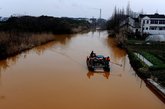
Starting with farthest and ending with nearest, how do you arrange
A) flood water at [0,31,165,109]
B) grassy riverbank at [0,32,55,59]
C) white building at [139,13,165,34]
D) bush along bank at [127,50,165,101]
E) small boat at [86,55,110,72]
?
white building at [139,13,165,34] < grassy riverbank at [0,32,55,59] < small boat at [86,55,110,72] < bush along bank at [127,50,165,101] < flood water at [0,31,165,109]

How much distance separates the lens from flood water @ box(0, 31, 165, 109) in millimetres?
13922

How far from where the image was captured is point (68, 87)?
649 inches

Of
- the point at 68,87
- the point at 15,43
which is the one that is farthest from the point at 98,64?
the point at 15,43

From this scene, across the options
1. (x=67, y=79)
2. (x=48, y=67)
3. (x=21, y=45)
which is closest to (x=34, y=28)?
(x=21, y=45)

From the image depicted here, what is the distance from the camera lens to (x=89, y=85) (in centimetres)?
1716

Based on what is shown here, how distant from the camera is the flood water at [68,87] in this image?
45.7ft

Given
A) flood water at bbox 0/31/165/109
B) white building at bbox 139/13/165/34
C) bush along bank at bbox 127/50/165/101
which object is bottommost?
flood water at bbox 0/31/165/109

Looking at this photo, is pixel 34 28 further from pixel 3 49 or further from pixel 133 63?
pixel 133 63

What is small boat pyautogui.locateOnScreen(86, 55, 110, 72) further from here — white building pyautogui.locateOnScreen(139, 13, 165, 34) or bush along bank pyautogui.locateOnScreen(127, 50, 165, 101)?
white building pyautogui.locateOnScreen(139, 13, 165, 34)

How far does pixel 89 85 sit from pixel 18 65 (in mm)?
8056

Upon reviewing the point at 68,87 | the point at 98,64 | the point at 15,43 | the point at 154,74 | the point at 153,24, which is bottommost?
the point at 68,87

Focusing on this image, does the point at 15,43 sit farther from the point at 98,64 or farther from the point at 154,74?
the point at 154,74

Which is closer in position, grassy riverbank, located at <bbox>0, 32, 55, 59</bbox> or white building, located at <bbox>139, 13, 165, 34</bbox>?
grassy riverbank, located at <bbox>0, 32, 55, 59</bbox>

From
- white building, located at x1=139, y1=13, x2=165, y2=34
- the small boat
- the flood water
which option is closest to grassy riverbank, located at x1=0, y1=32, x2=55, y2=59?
the flood water
